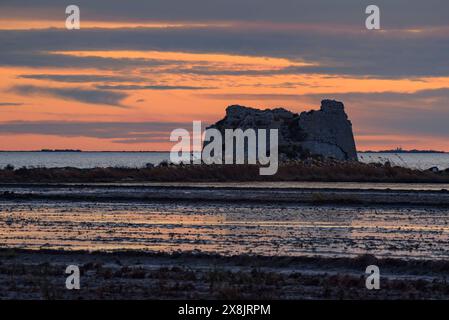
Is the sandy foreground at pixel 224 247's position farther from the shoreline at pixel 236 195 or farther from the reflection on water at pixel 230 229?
the shoreline at pixel 236 195

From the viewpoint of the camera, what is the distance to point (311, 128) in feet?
349

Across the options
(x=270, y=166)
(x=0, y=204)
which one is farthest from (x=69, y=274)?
(x=270, y=166)

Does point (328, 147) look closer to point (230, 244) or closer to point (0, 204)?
point (0, 204)

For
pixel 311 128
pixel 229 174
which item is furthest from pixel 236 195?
pixel 311 128

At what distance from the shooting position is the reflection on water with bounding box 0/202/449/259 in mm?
29016

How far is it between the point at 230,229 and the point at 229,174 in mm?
47360

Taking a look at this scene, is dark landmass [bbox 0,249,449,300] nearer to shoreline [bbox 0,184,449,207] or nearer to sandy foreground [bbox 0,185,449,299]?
sandy foreground [bbox 0,185,449,299]

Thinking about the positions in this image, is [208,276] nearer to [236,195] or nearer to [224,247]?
[224,247]

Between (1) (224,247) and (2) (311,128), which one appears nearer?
(1) (224,247)

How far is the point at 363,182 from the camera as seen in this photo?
79.5 meters

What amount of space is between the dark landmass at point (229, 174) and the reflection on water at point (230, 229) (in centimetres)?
3112

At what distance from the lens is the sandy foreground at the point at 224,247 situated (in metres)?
21.0

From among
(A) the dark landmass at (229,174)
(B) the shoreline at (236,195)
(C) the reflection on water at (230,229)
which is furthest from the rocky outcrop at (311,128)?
(C) the reflection on water at (230,229)
